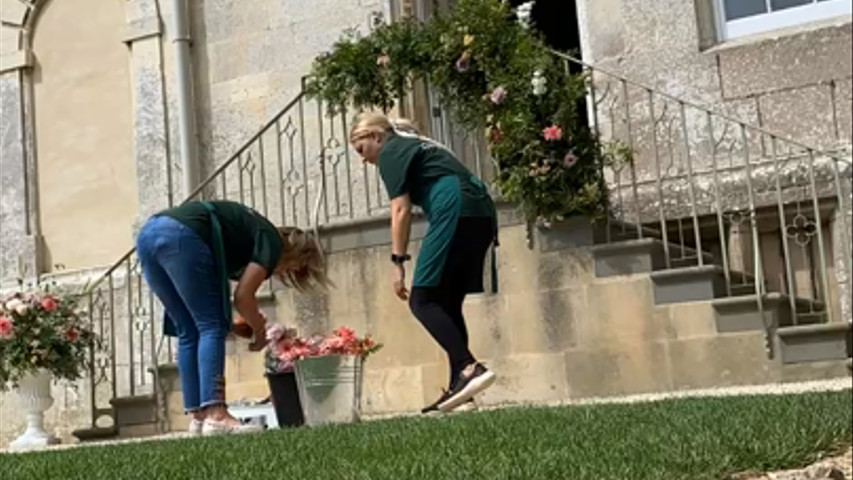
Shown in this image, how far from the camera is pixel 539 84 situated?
21.8ft

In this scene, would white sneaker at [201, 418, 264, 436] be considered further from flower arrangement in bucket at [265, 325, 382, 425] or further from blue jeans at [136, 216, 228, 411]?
flower arrangement in bucket at [265, 325, 382, 425]

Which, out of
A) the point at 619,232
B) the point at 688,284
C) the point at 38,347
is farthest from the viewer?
the point at 38,347

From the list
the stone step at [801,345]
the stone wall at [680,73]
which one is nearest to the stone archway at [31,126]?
the stone wall at [680,73]

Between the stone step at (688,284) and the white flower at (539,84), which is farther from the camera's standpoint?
the white flower at (539,84)

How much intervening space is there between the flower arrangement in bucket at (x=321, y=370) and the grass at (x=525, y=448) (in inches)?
29.9

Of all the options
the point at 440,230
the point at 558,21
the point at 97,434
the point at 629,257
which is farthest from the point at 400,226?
the point at 558,21

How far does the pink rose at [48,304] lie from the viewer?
23.4 feet

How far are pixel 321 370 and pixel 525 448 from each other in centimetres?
234

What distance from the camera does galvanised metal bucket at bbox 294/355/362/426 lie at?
17.6 feet

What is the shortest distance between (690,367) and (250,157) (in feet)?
12.5

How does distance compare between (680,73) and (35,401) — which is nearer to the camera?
(35,401)

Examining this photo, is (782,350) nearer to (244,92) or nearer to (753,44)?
(753,44)

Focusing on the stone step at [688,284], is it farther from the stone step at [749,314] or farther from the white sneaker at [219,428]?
the white sneaker at [219,428]

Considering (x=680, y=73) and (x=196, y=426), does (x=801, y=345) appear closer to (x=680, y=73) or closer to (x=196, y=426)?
(x=680, y=73)
